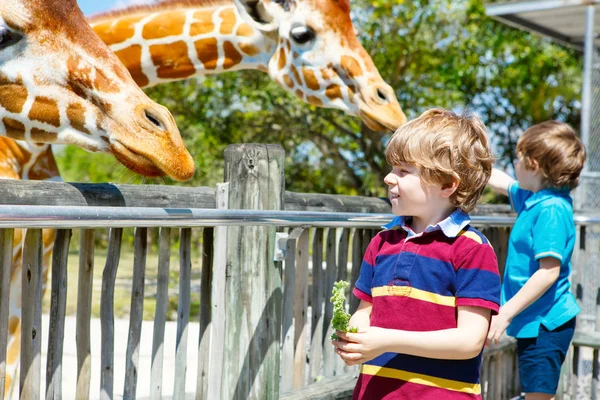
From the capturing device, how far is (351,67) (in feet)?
16.0

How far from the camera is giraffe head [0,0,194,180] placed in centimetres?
275

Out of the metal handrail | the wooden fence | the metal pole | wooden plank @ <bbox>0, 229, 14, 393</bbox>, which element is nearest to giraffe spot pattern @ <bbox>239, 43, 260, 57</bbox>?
the wooden fence

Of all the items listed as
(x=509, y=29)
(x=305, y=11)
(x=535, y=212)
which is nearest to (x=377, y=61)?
(x=509, y=29)

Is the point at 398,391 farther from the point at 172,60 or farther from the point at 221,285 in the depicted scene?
the point at 172,60

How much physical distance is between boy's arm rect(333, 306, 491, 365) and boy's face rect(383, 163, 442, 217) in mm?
294

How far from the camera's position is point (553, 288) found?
3189 millimetres

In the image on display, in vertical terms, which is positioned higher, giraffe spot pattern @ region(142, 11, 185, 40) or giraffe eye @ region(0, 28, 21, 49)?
giraffe spot pattern @ region(142, 11, 185, 40)

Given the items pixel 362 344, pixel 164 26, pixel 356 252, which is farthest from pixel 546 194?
pixel 164 26

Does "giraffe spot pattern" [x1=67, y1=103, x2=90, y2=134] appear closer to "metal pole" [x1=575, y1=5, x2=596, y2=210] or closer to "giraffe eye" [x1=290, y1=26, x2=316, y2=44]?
"giraffe eye" [x1=290, y1=26, x2=316, y2=44]

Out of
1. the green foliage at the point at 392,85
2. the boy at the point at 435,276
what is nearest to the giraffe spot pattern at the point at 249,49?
the boy at the point at 435,276

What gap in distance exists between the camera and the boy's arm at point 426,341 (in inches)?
74.4

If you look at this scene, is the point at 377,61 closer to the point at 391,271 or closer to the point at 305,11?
the point at 305,11

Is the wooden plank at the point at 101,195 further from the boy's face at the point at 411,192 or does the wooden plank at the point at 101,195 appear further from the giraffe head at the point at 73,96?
the boy's face at the point at 411,192

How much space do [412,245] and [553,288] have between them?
135cm
